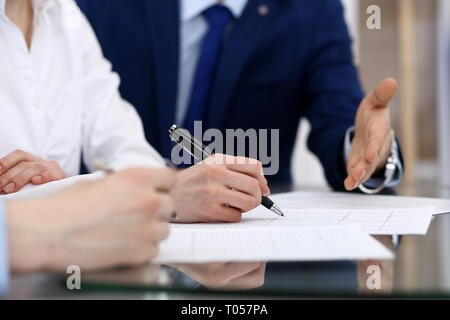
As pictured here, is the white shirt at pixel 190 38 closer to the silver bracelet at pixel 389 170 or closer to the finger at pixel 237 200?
the silver bracelet at pixel 389 170

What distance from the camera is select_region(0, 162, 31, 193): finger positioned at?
0.82m

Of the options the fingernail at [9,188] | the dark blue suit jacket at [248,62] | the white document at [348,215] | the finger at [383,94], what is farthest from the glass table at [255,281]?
the dark blue suit jacket at [248,62]

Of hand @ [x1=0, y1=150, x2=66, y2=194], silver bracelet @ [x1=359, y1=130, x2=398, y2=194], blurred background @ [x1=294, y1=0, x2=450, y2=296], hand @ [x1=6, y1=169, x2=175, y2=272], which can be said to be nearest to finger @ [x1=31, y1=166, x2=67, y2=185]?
hand @ [x1=0, y1=150, x2=66, y2=194]

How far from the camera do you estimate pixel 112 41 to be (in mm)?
1526

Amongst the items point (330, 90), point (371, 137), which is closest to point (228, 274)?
point (371, 137)

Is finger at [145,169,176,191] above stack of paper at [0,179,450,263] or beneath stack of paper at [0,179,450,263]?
above

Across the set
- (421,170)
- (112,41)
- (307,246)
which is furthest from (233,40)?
(421,170)

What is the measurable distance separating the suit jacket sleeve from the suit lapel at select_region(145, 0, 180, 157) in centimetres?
37

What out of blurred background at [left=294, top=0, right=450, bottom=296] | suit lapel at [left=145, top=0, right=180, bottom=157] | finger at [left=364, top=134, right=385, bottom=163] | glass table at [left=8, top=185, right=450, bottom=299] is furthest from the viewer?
blurred background at [left=294, top=0, right=450, bottom=296]

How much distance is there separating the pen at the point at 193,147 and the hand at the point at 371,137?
0.65 feet

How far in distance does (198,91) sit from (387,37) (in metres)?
2.66

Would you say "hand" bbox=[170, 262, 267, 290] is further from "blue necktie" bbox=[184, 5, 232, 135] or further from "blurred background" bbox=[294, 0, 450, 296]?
"blurred background" bbox=[294, 0, 450, 296]

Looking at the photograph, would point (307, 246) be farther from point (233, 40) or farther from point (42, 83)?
point (233, 40)

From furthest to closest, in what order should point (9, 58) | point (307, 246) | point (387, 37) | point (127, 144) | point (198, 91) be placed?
point (387, 37) → point (198, 91) → point (127, 144) → point (9, 58) → point (307, 246)
